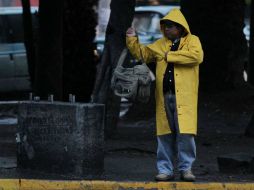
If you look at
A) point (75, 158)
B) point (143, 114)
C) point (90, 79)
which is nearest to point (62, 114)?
point (75, 158)

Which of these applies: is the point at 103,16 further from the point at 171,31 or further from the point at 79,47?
the point at 171,31

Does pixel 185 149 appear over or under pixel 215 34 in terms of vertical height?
under

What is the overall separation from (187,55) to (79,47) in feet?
27.5

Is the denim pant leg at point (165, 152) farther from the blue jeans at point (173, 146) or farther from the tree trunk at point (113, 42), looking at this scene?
the tree trunk at point (113, 42)

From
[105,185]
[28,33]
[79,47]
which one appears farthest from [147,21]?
[105,185]

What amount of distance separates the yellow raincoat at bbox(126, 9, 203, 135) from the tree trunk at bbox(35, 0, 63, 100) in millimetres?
3462

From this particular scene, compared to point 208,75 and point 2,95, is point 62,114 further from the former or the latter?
point 2,95

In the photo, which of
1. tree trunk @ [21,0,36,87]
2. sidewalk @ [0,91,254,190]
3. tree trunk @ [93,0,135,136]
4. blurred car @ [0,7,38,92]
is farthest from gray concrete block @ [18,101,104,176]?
blurred car @ [0,7,38,92]

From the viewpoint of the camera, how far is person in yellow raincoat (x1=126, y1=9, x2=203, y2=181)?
275 inches

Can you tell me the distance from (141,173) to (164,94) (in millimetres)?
1334

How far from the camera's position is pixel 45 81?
1058 cm

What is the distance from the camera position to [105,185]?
7078 mm

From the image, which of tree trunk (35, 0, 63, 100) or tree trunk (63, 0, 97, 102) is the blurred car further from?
tree trunk (35, 0, 63, 100)

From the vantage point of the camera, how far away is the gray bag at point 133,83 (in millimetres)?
7129
